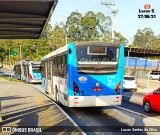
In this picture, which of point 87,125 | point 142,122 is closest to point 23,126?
point 87,125

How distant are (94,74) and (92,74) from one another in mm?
98

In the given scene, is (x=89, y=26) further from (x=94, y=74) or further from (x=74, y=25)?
(x=94, y=74)

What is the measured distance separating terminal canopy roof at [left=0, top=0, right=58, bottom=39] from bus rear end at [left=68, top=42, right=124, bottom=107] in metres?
2.53

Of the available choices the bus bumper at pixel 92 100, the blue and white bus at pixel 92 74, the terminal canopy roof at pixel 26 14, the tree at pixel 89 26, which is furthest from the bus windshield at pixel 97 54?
the tree at pixel 89 26

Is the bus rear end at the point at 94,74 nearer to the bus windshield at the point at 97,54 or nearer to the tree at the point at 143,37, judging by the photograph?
the bus windshield at the point at 97,54

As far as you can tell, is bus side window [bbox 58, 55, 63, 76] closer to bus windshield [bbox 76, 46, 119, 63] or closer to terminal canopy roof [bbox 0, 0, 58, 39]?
bus windshield [bbox 76, 46, 119, 63]

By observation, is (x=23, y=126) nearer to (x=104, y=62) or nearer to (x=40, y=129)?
(x=40, y=129)

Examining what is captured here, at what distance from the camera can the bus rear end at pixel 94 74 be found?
1302 centimetres

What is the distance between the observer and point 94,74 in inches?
522

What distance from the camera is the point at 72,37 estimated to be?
344 feet

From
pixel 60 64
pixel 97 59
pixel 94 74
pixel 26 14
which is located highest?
pixel 26 14

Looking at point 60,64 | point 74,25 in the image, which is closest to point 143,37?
point 74,25

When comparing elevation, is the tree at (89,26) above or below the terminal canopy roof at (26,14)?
above

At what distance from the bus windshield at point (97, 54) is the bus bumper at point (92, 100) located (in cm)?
172
